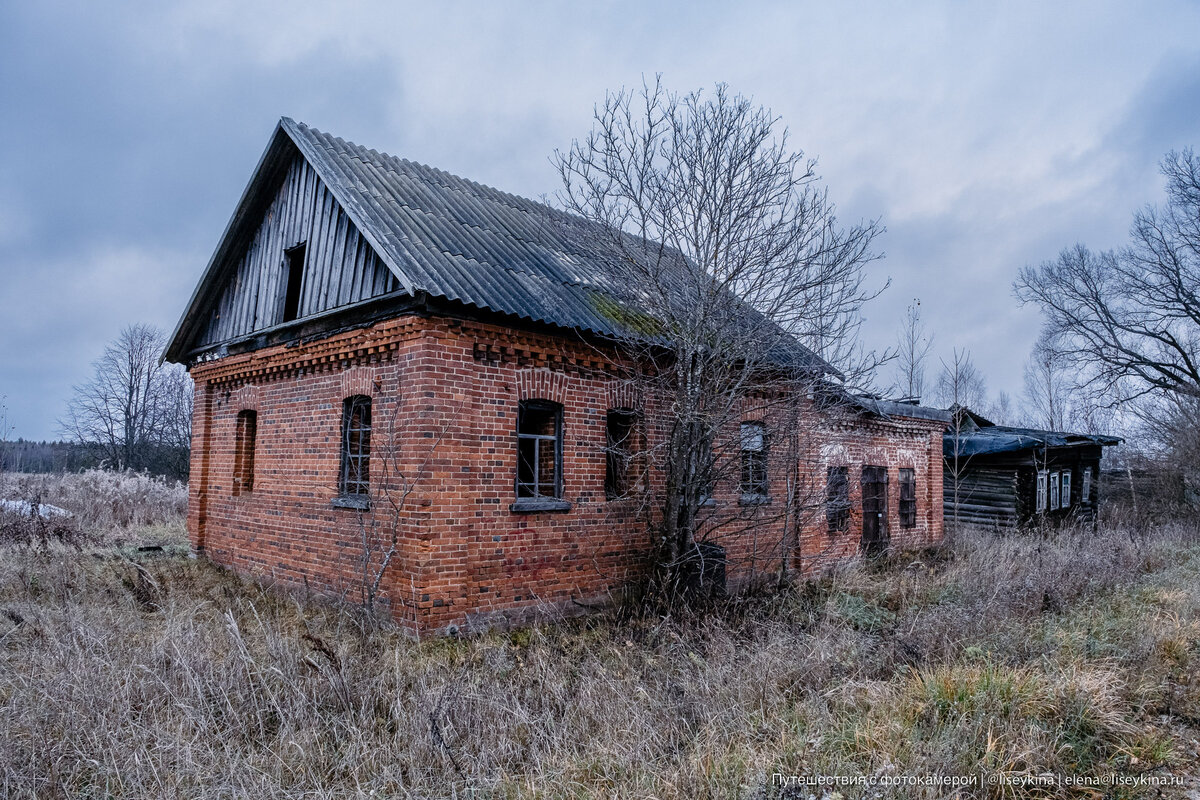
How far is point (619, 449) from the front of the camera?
936 centimetres

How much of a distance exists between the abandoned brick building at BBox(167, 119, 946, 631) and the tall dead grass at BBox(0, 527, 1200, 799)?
1042mm

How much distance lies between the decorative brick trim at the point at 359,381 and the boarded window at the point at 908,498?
11.2m

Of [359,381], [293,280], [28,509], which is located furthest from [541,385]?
[28,509]

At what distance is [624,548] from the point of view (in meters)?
9.32

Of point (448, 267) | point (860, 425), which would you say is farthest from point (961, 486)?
point (448, 267)

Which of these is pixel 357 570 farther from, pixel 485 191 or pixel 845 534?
pixel 845 534

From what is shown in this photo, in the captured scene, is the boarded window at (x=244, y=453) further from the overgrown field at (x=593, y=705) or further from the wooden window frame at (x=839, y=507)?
the wooden window frame at (x=839, y=507)

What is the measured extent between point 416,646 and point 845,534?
356 inches

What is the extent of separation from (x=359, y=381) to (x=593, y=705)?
204 inches

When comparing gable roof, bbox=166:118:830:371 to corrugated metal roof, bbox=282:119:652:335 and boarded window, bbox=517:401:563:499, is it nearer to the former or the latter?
corrugated metal roof, bbox=282:119:652:335

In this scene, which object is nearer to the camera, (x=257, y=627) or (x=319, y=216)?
(x=257, y=627)

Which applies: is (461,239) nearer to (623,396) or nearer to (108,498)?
(623,396)

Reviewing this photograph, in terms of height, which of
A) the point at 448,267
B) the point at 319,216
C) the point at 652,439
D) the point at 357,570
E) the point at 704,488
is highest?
the point at 319,216

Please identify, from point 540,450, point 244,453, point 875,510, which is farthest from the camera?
point 875,510
